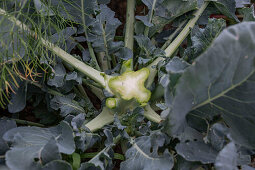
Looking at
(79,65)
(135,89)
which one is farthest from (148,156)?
(79,65)

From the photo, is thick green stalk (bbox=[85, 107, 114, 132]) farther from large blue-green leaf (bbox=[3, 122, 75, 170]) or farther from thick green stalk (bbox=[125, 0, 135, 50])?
thick green stalk (bbox=[125, 0, 135, 50])

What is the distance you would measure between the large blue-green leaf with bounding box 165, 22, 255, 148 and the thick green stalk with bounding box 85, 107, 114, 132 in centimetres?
20

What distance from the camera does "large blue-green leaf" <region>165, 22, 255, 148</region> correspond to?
22.2 inches

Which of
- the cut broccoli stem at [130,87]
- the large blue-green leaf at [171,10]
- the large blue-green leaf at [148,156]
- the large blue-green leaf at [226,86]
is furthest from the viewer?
the large blue-green leaf at [171,10]

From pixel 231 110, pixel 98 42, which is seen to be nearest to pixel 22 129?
pixel 98 42

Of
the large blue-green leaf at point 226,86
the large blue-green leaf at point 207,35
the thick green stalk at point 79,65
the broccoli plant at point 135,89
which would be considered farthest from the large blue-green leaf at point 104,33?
the large blue-green leaf at point 226,86

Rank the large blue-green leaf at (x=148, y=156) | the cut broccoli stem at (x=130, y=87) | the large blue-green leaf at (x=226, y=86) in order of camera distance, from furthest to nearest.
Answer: the cut broccoli stem at (x=130, y=87) < the large blue-green leaf at (x=148, y=156) < the large blue-green leaf at (x=226, y=86)

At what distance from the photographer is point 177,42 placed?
0.91m

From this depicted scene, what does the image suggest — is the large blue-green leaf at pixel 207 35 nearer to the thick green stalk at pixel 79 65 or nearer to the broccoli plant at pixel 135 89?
the broccoli plant at pixel 135 89

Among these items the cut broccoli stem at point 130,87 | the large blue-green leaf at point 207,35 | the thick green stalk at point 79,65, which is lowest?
the cut broccoli stem at point 130,87

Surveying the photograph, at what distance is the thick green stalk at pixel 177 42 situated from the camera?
2.87 feet

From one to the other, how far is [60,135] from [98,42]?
0.31 metres

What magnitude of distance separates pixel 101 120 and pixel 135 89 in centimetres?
12

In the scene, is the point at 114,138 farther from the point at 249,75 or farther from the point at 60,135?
the point at 249,75
